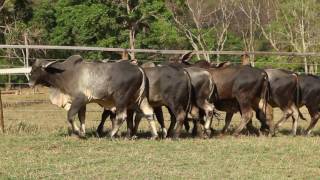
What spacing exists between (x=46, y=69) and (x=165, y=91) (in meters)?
2.47

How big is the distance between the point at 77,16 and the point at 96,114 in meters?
20.3

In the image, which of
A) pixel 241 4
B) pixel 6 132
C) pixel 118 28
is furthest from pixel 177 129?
pixel 241 4

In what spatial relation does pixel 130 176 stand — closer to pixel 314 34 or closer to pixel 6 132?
pixel 6 132

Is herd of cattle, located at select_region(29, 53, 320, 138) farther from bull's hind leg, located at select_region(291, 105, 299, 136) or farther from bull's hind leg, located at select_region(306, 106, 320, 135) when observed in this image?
bull's hind leg, located at select_region(306, 106, 320, 135)

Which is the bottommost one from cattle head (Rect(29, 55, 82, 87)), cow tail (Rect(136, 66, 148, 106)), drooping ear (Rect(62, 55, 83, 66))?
cow tail (Rect(136, 66, 148, 106))

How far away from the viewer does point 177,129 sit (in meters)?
13.1

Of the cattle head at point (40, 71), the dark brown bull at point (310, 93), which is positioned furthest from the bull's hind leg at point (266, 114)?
the cattle head at point (40, 71)

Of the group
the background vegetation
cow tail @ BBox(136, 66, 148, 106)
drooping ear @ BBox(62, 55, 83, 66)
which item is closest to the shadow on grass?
cow tail @ BBox(136, 66, 148, 106)

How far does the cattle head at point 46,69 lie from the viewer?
43.5ft

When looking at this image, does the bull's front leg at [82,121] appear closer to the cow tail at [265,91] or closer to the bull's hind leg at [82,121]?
the bull's hind leg at [82,121]

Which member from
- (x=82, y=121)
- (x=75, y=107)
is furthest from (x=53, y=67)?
(x=82, y=121)

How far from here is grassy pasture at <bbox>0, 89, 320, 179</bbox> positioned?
9078 mm

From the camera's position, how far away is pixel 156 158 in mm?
10320

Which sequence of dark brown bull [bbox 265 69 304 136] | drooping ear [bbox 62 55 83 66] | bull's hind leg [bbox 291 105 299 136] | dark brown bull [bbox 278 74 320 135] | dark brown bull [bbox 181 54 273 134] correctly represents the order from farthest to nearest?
1. dark brown bull [bbox 278 74 320 135]
2. bull's hind leg [bbox 291 105 299 136]
3. dark brown bull [bbox 265 69 304 136]
4. dark brown bull [bbox 181 54 273 134]
5. drooping ear [bbox 62 55 83 66]
